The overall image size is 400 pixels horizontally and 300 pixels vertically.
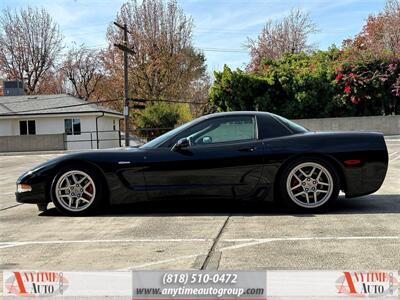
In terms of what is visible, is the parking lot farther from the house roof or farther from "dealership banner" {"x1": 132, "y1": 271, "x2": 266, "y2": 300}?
the house roof

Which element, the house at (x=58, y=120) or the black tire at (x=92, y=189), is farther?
the house at (x=58, y=120)

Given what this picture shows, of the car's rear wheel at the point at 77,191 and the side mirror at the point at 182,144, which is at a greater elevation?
the side mirror at the point at 182,144

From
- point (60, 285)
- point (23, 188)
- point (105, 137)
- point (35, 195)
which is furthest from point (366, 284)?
point (105, 137)

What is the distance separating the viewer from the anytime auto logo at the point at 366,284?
2457mm

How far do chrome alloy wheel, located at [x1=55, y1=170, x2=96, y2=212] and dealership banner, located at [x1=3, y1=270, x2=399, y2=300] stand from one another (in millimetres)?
3648

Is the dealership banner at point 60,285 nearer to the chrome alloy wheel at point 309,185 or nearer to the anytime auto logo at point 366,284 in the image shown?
the anytime auto logo at point 366,284

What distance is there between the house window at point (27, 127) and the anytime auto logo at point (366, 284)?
37392mm

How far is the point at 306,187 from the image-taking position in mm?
6199

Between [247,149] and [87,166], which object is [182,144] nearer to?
[247,149]

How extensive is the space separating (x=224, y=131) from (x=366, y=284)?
4.08 metres

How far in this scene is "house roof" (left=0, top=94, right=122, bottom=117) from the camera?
121 ft

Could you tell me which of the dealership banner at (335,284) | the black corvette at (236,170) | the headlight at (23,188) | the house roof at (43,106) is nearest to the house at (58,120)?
the house roof at (43,106)

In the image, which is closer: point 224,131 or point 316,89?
point 224,131

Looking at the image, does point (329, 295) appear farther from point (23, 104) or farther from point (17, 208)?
point (23, 104)
